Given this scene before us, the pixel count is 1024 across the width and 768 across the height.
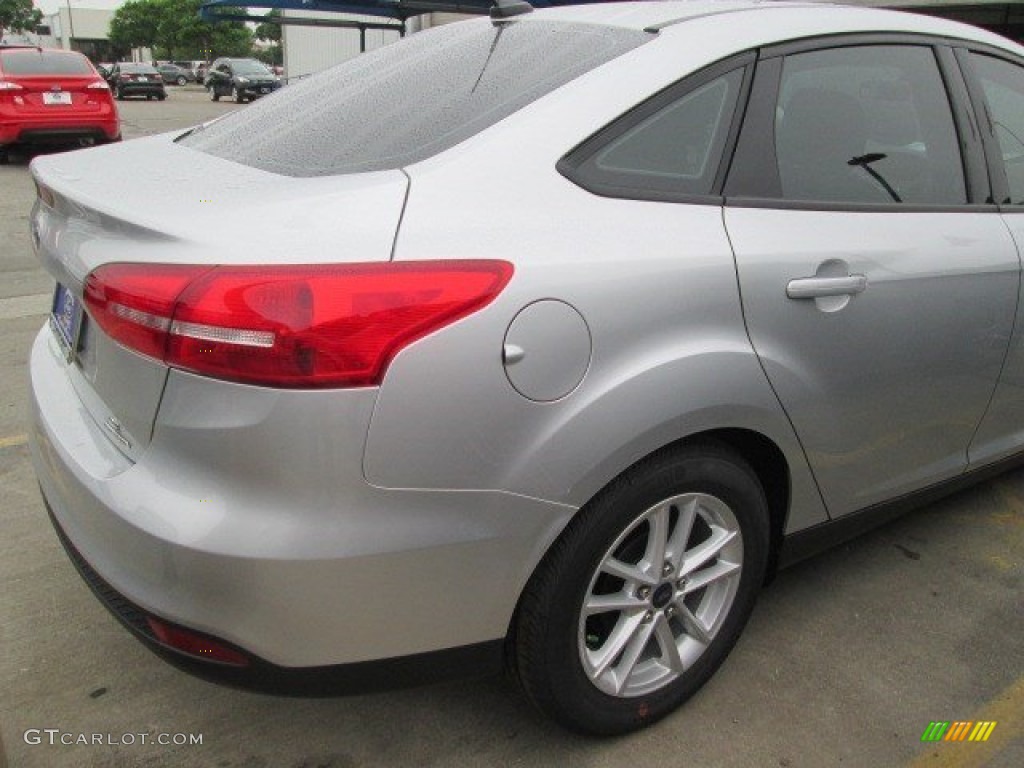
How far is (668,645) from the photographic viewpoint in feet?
7.00

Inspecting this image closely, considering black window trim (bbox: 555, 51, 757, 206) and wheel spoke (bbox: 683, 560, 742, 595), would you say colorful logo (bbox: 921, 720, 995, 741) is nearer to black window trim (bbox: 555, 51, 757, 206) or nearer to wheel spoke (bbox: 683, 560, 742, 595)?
wheel spoke (bbox: 683, 560, 742, 595)

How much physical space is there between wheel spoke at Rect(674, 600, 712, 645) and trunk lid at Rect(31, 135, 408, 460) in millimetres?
1110

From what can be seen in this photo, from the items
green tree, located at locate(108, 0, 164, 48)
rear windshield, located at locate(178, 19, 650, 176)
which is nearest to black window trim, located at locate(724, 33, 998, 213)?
rear windshield, located at locate(178, 19, 650, 176)

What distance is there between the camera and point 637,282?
5.84 feet

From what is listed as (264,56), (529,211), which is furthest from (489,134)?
(264,56)

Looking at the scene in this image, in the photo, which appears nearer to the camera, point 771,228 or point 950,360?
point 771,228

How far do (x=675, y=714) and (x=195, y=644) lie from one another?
47.2 inches

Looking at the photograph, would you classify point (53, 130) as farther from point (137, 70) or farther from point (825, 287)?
point (137, 70)

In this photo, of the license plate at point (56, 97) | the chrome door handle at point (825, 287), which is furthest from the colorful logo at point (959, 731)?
the license plate at point (56, 97)

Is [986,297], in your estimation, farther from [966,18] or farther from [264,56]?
[264,56]

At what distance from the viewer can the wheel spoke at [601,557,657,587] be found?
1.94 metres

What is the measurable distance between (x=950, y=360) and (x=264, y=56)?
99.4 metres

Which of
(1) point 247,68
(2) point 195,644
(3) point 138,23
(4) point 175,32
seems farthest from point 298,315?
(3) point 138,23

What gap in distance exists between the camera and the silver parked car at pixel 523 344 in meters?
1.58
